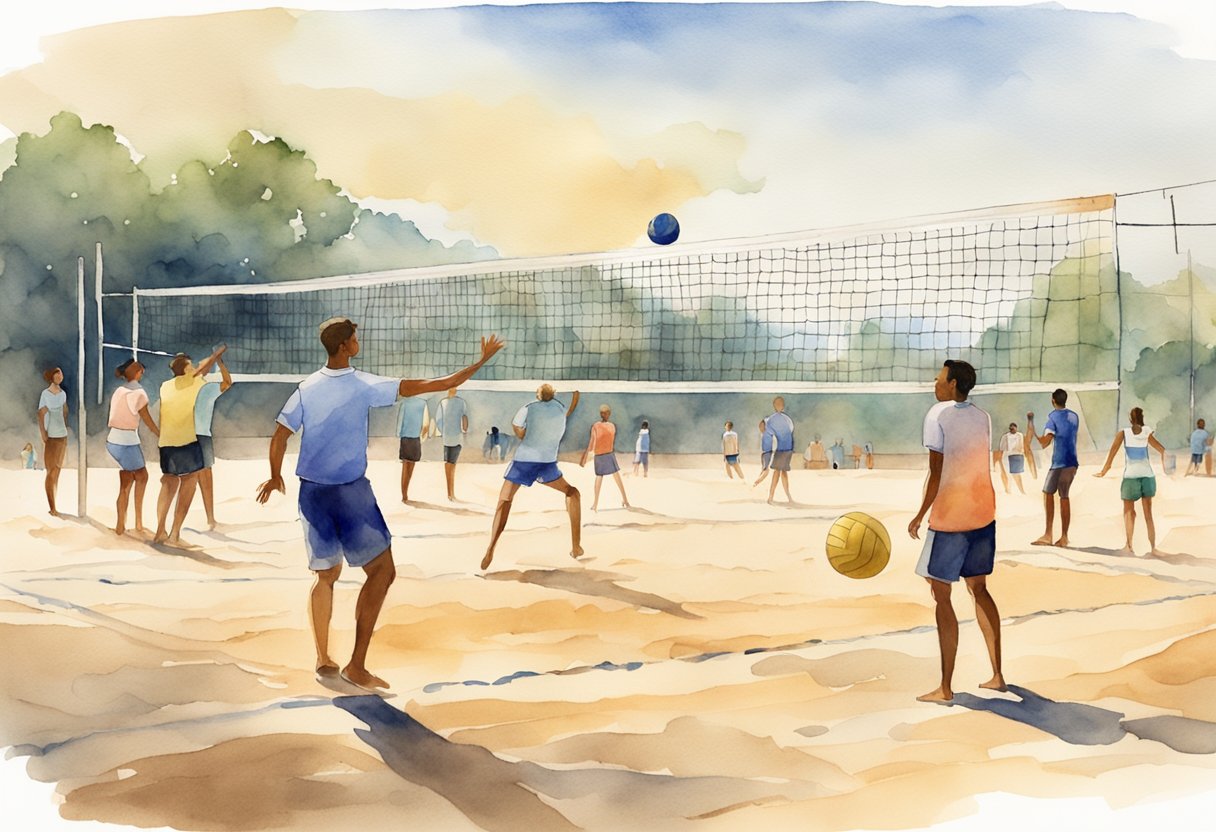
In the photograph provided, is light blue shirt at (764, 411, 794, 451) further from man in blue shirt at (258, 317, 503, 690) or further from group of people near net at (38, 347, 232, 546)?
man in blue shirt at (258, 317, 503, 690)

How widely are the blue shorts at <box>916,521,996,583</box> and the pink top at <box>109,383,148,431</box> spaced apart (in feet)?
17.7

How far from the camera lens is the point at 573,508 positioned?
6500mm

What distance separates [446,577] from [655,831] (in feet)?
7.60

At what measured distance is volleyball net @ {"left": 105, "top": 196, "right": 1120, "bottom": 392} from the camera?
18.3 feet

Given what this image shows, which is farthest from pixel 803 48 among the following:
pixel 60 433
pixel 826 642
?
pixel 60 433

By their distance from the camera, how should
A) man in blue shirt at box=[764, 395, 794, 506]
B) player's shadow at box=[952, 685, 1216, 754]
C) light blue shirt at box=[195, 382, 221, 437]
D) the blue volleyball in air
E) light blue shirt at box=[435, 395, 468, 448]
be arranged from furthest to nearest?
man in blue shirt at box=[764, 395, 794, 506]
light blue shirt at box=[435, 395, 468, 448]
light blue shirt at box=[195, 382, 221, 437]
the blue volleyball in air
player's shadow at box=[952, 685, 1216, 754]

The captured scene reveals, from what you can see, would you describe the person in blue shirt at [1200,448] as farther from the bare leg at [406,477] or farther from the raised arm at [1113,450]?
the bare leg at [406,477]

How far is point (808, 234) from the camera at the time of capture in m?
5.30

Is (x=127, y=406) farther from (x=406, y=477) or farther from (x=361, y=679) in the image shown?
(x=361, y=679)

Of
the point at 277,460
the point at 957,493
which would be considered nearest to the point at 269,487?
the point at 277,460

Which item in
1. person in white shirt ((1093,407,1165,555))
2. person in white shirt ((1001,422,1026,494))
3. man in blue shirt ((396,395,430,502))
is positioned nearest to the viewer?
person in white shirt ((1093,407,1165,555))

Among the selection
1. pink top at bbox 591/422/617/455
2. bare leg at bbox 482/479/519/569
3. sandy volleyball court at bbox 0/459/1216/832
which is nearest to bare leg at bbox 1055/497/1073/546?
sandy volleyball court at bbox 0/459/1216/832

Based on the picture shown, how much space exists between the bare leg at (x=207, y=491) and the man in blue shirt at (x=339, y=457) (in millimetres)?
3260

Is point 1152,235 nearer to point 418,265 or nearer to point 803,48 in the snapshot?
point 803,48
